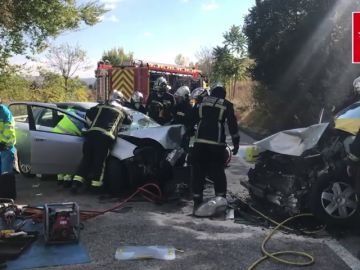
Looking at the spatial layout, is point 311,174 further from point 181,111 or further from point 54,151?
point 54,151

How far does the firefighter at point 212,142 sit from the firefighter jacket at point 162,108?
11.3ft

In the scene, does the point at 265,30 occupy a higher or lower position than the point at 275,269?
higher

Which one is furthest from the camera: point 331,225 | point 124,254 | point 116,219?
point 116,219

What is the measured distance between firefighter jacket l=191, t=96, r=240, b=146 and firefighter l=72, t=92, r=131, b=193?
1565 mm

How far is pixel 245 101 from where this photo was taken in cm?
2853

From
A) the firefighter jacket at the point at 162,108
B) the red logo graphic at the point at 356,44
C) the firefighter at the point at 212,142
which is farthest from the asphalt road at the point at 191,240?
the red logo graphic at the point at 356,44

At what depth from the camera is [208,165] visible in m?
7.16

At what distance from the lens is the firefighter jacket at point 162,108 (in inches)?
419

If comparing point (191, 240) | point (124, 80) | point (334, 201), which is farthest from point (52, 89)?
point (334, 201)

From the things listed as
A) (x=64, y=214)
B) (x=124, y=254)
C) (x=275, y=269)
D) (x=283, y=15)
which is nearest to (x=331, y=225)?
(x=275, y=269)

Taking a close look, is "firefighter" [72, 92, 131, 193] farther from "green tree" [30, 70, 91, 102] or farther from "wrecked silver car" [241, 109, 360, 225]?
"green tree" [30, 70, 91, 102]

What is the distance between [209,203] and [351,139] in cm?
195

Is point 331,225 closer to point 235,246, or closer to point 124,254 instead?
point 235,246

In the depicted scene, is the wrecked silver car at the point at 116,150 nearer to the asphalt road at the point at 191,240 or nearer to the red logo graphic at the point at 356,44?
the asphalt road at the point at 191,240
